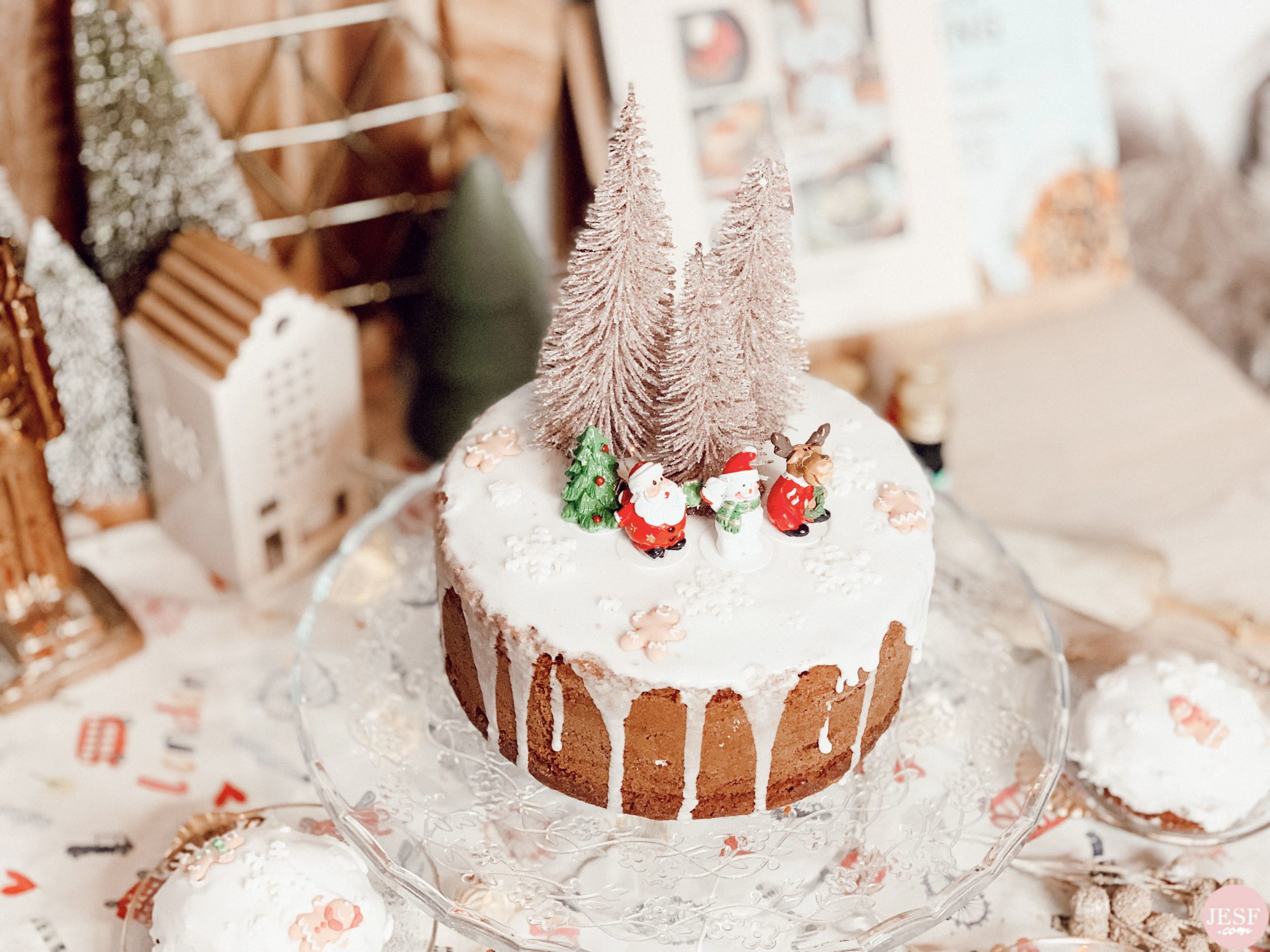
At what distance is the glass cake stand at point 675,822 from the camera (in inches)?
43.1

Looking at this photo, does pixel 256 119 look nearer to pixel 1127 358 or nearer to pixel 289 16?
pixel 289 16

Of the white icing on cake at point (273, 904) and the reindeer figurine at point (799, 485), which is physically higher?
the reindeer figurine at point (799, 485)

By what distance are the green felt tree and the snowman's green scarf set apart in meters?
0.53

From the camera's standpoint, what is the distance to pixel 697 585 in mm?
1078

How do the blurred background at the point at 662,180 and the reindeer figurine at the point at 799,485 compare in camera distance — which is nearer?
the reindeer figurine at the point at 799,485

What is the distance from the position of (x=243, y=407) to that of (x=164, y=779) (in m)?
0.39

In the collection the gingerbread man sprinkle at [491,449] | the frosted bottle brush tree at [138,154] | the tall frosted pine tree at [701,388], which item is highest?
the frosted bottle brush tree at [138,154]

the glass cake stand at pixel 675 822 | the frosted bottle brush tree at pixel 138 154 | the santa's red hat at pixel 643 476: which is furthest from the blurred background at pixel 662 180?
the santa's red hat at pixel 643 476

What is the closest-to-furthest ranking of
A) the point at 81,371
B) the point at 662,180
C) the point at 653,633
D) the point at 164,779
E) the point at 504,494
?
the point at 653,633
the point at 504,494
the point at 164,779
the point at 81,371
the point at 662,180

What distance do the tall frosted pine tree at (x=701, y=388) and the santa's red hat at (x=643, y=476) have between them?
5 cm

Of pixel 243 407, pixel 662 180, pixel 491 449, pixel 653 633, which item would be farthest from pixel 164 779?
pixel 662 180

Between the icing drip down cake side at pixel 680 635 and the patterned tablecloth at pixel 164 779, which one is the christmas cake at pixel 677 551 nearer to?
the icing drip down cake side at pixel 680 635

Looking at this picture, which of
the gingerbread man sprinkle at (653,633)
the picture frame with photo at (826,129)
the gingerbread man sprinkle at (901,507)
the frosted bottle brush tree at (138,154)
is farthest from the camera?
the picture frame with photo at (826,129)

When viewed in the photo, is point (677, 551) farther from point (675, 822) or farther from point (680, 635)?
point (675, 822)
